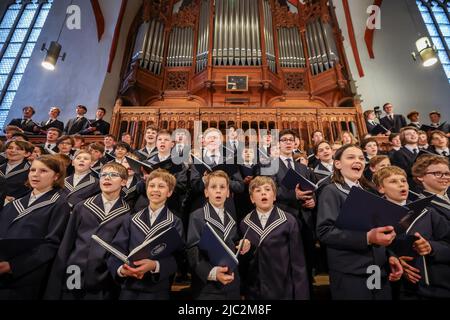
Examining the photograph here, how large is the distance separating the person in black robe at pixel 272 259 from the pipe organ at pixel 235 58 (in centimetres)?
314

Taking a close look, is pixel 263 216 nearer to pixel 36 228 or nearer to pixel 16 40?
pixel 36 228

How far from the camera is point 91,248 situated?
4.42 ft

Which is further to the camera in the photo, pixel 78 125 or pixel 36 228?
pixel 78 125

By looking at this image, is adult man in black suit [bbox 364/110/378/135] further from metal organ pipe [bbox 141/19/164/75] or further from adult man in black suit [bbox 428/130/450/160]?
metal organ pipe [bbox 141/19/164/75]

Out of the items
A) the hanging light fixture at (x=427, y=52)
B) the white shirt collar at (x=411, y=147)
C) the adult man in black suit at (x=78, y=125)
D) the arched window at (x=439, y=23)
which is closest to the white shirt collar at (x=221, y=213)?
the white shirt collar at (x=411, y=147)

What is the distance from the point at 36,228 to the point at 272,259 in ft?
4.26

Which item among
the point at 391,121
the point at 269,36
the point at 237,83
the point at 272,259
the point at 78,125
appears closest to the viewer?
the point at 272,259

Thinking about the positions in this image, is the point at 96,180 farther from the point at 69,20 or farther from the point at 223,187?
the point at 69,20

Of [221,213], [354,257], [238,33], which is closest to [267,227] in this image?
[221,213]

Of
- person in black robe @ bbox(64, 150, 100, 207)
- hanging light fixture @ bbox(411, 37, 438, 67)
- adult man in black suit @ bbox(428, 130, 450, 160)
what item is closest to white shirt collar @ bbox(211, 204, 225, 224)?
person in black robe @ bbox(64, 150, 100, 207)

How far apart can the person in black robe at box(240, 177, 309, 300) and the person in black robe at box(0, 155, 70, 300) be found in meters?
1.05

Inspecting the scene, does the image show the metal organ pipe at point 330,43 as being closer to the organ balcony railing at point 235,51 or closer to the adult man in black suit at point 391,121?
the organ balcony railing at point 235,51

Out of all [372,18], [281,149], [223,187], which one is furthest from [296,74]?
[223,187]

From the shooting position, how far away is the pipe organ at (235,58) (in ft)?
16.9
